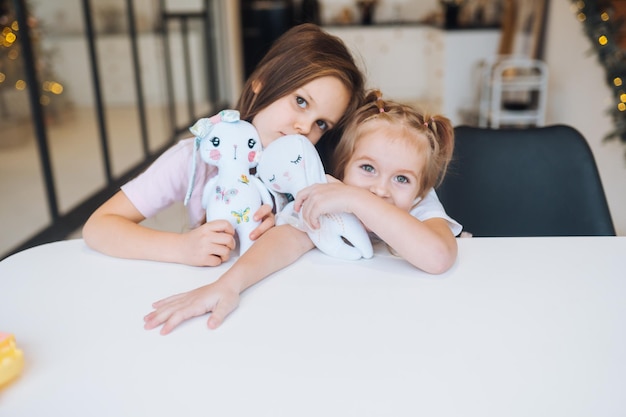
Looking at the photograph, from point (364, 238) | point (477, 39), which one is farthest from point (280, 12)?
point (364, 238)

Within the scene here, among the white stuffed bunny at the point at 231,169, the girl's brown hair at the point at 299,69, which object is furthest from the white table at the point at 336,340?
the girl's brown hair at the point at 299,69

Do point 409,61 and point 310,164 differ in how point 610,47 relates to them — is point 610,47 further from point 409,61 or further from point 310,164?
point 409,61

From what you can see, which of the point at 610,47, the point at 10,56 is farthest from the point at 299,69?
the point at 610,47

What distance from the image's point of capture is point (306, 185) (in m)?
0.88

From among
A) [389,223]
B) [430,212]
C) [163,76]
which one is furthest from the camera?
[163,76]

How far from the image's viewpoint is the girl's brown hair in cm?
100

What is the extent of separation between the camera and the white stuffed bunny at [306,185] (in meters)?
0.84

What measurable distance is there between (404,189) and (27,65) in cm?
214

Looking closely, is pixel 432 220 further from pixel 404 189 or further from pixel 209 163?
pixel 209 163

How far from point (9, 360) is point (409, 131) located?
715 millimetres

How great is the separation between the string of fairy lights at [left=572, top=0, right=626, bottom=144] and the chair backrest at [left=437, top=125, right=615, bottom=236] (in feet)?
6.02

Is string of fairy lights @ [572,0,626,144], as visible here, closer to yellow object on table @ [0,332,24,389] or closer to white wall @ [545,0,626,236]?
white wall @ [545,0,626,236]

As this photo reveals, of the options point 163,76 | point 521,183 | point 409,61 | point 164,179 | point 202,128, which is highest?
point 202,128

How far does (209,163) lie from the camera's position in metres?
0.90
